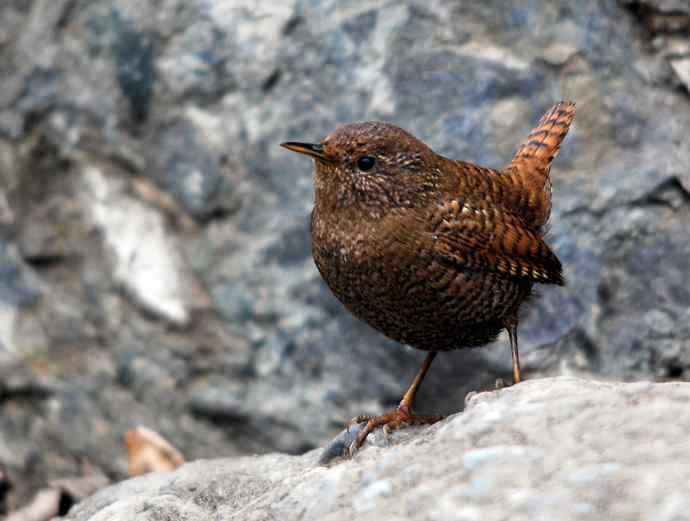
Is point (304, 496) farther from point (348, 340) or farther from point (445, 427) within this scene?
point (348, 340)

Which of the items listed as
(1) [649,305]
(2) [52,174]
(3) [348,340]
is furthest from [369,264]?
(2) [52,174]

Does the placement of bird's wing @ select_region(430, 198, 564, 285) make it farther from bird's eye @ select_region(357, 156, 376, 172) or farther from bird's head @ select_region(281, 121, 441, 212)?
bird's eye @ select_region(357, 156, 376, 172)

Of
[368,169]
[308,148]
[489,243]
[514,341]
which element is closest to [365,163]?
[368,169]

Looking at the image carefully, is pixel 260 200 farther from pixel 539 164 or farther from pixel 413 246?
pixel 413 246

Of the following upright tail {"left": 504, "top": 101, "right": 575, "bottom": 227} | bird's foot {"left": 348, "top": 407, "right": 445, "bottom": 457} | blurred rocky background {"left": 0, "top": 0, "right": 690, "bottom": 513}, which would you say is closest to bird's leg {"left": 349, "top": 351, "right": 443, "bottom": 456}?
bird's foot {"left": 348, "top": 407, "right": 445, "bottom": 457}

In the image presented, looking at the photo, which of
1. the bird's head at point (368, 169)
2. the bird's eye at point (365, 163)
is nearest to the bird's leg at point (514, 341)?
the bird's head at point (368, 169)

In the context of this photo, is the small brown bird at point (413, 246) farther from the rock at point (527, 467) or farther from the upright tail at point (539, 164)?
the rock at point (527, 467)
